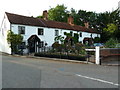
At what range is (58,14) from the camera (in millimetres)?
56750

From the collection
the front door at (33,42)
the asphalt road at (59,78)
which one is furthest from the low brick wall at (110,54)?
the front door at (33,42)

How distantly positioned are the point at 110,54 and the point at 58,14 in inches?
1763

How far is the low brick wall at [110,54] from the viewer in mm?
13492

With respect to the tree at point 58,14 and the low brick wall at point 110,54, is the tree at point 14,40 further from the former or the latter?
the tree at point 58,14

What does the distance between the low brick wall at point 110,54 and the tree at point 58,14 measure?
42.3 metres

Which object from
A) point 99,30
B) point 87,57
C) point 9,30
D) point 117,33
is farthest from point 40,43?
point 99,30

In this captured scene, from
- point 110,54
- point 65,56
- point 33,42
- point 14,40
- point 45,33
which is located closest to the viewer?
point 110,54

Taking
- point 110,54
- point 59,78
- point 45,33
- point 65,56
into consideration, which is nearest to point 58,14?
point 45,33

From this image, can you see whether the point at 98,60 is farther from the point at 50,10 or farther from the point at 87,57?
the point at 50,10

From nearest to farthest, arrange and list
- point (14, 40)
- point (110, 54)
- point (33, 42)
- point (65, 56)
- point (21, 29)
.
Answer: point (110, 54)
point (65, 56)
point (14, 40)
point (21, 29)
point (33, 42)

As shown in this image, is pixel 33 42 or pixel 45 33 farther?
pixel 45 33

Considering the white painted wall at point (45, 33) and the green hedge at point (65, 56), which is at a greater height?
the white painted wall at point (45, 33)

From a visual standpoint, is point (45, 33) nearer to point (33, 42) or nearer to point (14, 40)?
point (33, 42)

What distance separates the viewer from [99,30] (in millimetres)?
51375
